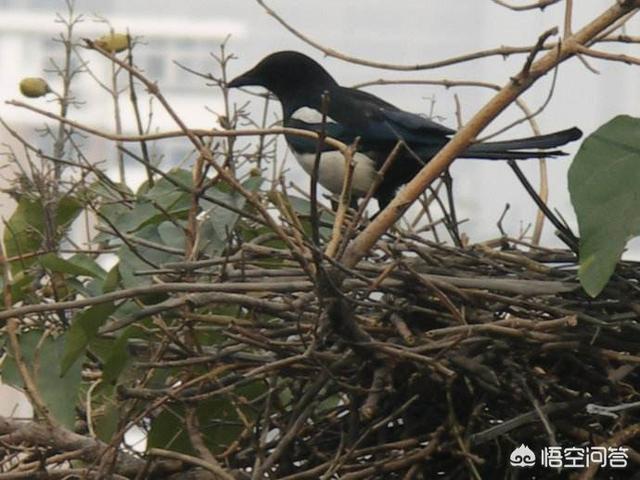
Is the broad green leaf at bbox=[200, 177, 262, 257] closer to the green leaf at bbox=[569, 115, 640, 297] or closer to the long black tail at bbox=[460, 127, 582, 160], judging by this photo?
the long black tail at bbox=[460, 127, 582, 160]

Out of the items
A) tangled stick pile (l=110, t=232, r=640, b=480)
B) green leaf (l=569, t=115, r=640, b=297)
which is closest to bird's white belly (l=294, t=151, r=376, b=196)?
tangled stick pile (l=110, t=232, r=640, b=480)

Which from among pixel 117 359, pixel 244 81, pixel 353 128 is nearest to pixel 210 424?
pixel 117 359

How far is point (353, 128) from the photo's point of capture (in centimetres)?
176

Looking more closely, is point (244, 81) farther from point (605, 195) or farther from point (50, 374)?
point (605, 195)

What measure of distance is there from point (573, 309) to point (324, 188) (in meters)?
0.59

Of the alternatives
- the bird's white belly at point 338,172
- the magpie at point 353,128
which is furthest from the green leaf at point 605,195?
the bird's white belly at point 338,172

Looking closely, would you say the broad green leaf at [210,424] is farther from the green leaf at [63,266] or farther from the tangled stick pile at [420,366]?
the green leaf at [63,266]

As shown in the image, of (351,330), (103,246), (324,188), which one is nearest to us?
(351,330)

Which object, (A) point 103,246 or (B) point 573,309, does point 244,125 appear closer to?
(A) point 103,246

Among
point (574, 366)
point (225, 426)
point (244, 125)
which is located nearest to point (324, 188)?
point (244, 125)

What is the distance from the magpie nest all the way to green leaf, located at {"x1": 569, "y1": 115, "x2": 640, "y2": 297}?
0.06m

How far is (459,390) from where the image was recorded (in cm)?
123

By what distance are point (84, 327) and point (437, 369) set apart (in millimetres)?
325

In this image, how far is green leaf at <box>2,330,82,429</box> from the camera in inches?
50.5
